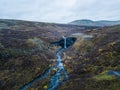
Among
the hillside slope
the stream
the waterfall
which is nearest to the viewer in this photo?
the hillside slope

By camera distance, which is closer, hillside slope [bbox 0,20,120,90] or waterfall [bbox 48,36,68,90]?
hillside slope [bbox 0,20,120,90]

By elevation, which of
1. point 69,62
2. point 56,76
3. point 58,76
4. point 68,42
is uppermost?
point 68,42

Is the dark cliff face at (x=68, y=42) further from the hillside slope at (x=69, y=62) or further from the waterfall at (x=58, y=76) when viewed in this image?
the waterfall at (x=58, y=76)

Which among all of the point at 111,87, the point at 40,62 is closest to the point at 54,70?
the point at 40,62

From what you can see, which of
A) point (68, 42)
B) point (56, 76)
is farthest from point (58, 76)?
point (68, 42)

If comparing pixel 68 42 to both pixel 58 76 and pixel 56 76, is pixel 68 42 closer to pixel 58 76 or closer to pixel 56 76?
pixel 56 76

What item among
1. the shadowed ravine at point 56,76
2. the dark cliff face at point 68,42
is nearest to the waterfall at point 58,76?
the shadowed ravine at point 56,76

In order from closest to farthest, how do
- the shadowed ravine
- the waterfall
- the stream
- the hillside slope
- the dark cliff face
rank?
1. the hillside slope
2. the waterfall
3. the stream
4. the shadowed ravine
5. the dark cliff face

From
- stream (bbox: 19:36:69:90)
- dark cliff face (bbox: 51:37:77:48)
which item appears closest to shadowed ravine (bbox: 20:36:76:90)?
stream (bbox: 19:36:69:90)

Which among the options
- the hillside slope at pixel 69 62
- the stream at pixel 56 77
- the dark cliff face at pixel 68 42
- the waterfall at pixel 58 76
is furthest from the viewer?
the dark cliff face at pixel 68 42

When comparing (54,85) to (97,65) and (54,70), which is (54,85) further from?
(97,65)

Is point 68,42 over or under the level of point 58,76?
over

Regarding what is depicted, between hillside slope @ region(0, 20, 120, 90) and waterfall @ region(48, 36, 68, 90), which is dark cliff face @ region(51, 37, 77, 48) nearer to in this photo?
hillside slope @ region(0, 20, 120, 90)

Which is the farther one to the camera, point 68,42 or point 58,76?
point 68,42
